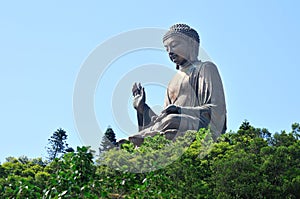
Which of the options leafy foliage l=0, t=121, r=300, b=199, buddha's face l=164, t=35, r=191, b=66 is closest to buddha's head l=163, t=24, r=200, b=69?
buddha's face l=164, t=35, r=191, b=66

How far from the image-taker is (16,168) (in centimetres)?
1222

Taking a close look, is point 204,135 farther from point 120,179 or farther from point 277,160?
point 120,179

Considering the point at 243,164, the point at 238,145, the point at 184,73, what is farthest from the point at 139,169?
the point at 184,73

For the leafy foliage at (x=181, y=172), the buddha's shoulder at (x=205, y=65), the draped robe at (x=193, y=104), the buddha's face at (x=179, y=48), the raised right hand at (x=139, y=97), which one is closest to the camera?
the leafy foliage at (x=181, y=172)

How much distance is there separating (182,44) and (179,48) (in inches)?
5.1

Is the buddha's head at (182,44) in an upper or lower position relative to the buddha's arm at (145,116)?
upper

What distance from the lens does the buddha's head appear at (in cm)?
1416

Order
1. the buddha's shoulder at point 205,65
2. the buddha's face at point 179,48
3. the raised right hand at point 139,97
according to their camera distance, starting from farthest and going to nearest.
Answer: the buddha's face at point 179,48 < the buddha's shoulder at point 205,65 < the raised right hand at point 139,97

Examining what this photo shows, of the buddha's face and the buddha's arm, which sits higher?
the buddha's face

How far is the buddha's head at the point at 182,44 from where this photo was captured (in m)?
14.2

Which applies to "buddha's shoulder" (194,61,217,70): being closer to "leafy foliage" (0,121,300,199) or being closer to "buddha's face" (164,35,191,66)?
"buddha's face" (164,35,191,66)

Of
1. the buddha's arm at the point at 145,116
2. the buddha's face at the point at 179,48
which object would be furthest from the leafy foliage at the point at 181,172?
the buddha's face at the point at 179,48

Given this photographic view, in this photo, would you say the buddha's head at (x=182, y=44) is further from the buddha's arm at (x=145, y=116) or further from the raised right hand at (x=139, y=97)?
the buddha's arm at (x=145, y=116)

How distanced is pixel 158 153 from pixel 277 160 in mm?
2521
